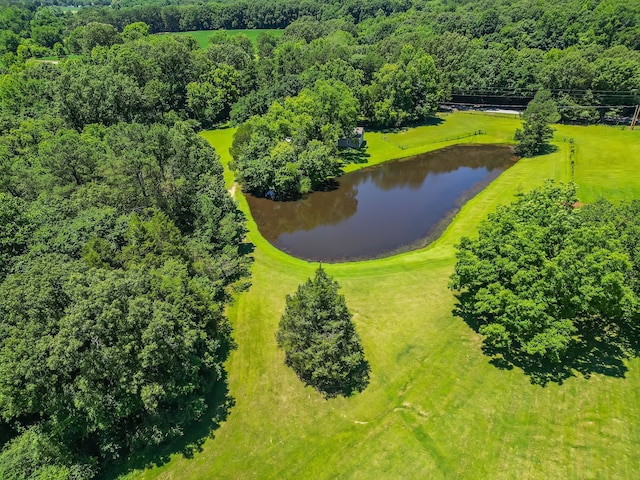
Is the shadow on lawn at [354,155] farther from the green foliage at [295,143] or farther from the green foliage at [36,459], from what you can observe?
the green foliage at [36,459]

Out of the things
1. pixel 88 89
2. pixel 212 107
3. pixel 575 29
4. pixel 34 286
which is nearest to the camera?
pixel 34 286

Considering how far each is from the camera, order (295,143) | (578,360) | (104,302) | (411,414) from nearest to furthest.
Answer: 1. (104,302)
2. (411,414)
3. (578,360)
4. (295,143)

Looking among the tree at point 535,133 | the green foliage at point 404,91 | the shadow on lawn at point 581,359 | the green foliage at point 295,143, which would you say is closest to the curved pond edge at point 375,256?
the green foliage at point 295,143

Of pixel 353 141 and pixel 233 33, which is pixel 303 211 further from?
pixel 233 33

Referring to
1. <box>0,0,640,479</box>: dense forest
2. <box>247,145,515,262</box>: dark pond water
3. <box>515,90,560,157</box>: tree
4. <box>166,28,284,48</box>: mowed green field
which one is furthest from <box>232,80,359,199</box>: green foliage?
<box>166,28,284,48</box>: mowed green field

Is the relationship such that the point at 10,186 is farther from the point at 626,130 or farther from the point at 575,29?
the point at 575,29

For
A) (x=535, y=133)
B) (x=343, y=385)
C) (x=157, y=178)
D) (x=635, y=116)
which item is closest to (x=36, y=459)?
(x=343, y=385)

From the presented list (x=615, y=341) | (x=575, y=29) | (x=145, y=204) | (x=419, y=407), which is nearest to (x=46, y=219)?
(x=145, y=204)
